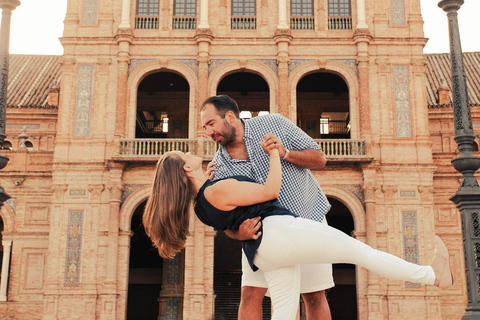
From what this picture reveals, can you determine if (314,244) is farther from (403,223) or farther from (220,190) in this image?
(403,223)

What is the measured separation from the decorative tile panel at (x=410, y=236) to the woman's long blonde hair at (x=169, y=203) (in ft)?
59.7

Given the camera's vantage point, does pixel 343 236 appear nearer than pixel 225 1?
Yes

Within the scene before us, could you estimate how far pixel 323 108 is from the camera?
27.7 meters

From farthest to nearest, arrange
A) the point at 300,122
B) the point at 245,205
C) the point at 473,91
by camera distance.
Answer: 1. the point at 473,91
2. the point at 300,122
3. the point at 245,205

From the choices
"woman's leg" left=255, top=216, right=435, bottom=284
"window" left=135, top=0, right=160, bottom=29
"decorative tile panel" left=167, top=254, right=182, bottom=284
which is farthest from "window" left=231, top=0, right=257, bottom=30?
"woman's leg" left=255, top=216, right=435, bottom=284

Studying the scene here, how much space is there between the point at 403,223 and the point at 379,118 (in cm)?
385

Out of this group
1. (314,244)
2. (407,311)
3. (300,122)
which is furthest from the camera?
(300,122)

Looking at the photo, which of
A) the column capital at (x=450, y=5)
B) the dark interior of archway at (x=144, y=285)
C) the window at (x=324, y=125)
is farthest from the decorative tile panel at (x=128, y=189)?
the column capital at (x=450, y=5)

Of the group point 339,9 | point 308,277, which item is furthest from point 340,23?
point 308,277

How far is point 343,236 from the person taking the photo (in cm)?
395

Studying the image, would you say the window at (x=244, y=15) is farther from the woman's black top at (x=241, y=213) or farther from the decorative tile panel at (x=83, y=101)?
the woman's black top at (x=241, y=213)

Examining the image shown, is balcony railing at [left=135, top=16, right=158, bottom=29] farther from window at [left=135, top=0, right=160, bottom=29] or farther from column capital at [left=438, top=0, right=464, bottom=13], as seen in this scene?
column capital at [left=438, top=0, right=464, bottom=13]

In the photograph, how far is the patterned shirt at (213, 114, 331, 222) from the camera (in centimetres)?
461

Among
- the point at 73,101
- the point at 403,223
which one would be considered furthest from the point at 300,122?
the point at 73,101
